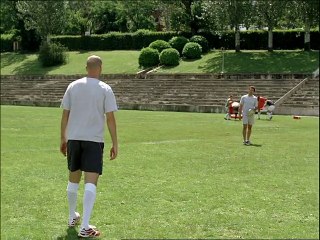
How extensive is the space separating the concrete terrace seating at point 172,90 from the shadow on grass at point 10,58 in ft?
42.6

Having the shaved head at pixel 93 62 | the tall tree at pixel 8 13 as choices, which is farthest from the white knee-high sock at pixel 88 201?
the tall tree at pixel 8 13

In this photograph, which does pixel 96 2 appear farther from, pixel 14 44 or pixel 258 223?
pixel 258 223

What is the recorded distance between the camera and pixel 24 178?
9438 millimetres

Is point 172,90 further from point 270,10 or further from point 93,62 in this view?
point 93,62

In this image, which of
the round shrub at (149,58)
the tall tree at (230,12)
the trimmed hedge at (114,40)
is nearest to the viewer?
the tall tree at (230,12)

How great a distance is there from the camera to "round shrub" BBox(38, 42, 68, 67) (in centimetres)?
5547

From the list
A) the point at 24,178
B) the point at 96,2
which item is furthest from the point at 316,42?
the point at 24,178

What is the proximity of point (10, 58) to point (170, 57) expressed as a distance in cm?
2349

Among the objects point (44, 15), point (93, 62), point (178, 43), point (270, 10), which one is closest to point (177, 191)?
point (93, 62)

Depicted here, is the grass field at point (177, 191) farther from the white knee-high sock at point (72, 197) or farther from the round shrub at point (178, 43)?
the round shrub at point (178, 43)

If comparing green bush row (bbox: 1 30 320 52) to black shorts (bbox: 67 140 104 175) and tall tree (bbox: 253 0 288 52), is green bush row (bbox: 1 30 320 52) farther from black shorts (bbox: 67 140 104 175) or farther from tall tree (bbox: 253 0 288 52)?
black shorts (bbox: 67 140 104 175)

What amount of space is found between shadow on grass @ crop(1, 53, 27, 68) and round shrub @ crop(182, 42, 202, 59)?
20792mm

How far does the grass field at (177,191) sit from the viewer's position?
20.4 feet

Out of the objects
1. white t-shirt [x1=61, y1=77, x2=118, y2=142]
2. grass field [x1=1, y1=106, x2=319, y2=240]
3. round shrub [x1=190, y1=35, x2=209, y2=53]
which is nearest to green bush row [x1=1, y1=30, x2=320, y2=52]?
round shrub [x1=190, y1=35, x2=209, y2=53]
